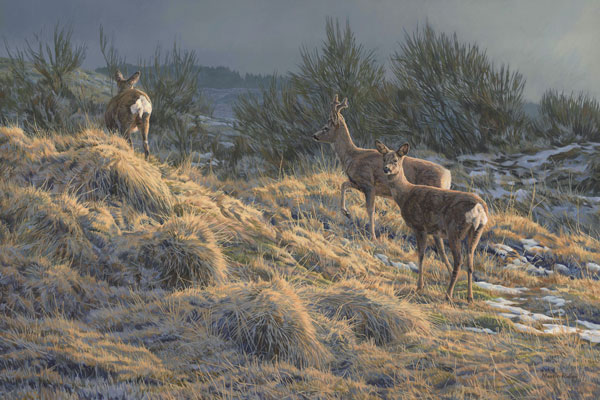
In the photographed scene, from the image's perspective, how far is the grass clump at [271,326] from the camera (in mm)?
4590

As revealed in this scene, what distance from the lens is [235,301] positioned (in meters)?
5.10

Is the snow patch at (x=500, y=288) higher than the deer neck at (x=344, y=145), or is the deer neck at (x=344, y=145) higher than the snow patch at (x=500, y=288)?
the deer neck at (x=344, y=145)

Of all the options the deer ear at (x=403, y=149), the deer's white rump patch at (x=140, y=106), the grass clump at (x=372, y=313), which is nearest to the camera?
the grass clump at (x=372, y=313)

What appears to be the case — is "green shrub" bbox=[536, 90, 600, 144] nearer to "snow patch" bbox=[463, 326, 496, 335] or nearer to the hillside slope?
the hillside slope

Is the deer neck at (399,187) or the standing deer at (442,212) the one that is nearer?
the standing deer at (442,212)

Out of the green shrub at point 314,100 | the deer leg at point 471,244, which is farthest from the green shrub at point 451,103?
the deer leg at point 471,244

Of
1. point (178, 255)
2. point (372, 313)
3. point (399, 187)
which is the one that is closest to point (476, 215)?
point (399, 187)

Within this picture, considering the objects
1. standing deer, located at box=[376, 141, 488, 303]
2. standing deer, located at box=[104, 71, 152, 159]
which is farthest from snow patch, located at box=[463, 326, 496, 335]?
standing deer, located at box=[104, 71, 152, 159]

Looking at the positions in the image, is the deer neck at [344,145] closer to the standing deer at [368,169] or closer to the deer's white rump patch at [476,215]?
the standing deer at [368,169]

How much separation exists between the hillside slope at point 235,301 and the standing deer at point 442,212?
1.91 feet

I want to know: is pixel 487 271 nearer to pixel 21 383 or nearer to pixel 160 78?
pixel 21 383

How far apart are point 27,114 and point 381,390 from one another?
14.9m

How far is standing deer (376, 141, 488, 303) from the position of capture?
6.26 m

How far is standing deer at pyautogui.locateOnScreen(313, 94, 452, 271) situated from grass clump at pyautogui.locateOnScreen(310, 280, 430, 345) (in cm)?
186
